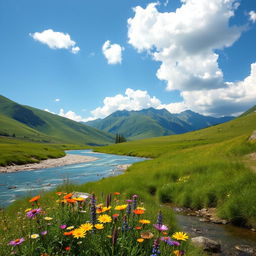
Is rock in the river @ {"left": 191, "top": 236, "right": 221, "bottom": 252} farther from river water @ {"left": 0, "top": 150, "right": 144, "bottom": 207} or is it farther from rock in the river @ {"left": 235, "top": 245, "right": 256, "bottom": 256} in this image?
river water @ {"left": 0, "top": 150, "right": 144, "bottom": 207}

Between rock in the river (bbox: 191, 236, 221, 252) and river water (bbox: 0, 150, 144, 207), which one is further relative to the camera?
river water (bbox: 0, 150, 144, 207)

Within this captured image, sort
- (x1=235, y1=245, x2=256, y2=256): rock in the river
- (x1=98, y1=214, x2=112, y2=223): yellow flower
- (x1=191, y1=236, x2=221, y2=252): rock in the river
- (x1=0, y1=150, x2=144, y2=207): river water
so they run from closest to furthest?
(x1=98, y1=214, x2=112, y2=223): yellow flower, (x1=191, y1=236, x2=221, y2=252): rock in the river, (x1=235, y1=245, x2=256, y2=256): rock in the river, (x1=0, y1=150, x2=144, y2=207): river water

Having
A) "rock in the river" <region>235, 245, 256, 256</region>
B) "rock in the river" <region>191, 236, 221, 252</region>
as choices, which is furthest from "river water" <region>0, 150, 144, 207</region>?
"rock in the river" <region>235, 245, 256, 256</region>

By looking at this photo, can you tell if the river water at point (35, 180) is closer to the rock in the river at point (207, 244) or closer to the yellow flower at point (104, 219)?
the rock in the river at point (207, 244)

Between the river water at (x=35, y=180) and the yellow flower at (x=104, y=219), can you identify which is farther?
the river water at (x=35, y=180)

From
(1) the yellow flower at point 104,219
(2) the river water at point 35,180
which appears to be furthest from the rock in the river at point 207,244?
(2) the river water at point 35,180

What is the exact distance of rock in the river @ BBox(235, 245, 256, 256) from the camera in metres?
8.55

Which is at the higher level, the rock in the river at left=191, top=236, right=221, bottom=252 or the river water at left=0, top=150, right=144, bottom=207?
the rock in the river at left=191, top=236, right=221, bottom=252

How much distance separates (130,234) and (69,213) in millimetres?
1443

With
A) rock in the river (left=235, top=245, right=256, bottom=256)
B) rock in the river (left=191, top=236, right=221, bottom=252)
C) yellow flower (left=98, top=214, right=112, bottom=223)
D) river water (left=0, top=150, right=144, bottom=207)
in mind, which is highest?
yellow flower (left=98, top=214, right=112, bottom=223)

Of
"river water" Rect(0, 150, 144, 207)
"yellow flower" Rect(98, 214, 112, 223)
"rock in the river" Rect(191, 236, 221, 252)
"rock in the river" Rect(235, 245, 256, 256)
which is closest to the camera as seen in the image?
"yellow flower" Rect(98, 214, 112, 223)

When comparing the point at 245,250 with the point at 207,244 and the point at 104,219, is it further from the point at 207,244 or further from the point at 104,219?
the point at 104,219

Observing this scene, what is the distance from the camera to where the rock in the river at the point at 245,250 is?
855cm

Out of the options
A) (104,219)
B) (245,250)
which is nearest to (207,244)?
(245,250)
